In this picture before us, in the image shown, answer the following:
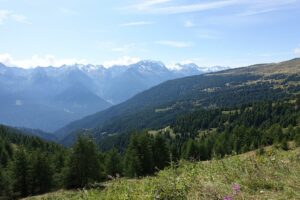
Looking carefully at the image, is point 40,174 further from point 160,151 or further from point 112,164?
point 160,151

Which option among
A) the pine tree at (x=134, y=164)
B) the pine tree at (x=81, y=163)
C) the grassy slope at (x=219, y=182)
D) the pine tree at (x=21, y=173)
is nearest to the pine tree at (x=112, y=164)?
the pine tree at (x=134, y=164)

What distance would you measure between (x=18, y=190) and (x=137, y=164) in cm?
1940

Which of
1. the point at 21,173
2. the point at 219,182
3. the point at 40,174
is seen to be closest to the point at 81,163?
the point at 40,174

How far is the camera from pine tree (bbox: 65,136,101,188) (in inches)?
2103

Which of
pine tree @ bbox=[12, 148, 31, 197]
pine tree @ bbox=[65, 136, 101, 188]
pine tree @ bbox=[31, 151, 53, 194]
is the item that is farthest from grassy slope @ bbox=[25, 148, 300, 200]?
pine tree @ bbox=[12, 148, 31, 197]

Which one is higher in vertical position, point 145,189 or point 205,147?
point 145,189

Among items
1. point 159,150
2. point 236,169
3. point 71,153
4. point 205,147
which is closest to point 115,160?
point 159,150

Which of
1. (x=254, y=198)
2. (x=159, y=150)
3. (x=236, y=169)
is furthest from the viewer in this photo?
(x=159, y=150)

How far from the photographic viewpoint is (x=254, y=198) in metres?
6.82

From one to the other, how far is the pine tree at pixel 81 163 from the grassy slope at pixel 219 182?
147 feet

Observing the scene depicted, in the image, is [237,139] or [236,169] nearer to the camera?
[236,169]

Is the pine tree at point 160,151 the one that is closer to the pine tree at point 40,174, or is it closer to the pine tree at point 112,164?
the pine tree at point 112,164

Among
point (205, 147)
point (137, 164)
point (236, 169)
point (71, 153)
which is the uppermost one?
point (236, 169)

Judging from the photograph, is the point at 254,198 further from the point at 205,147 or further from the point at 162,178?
the point at 205,147
